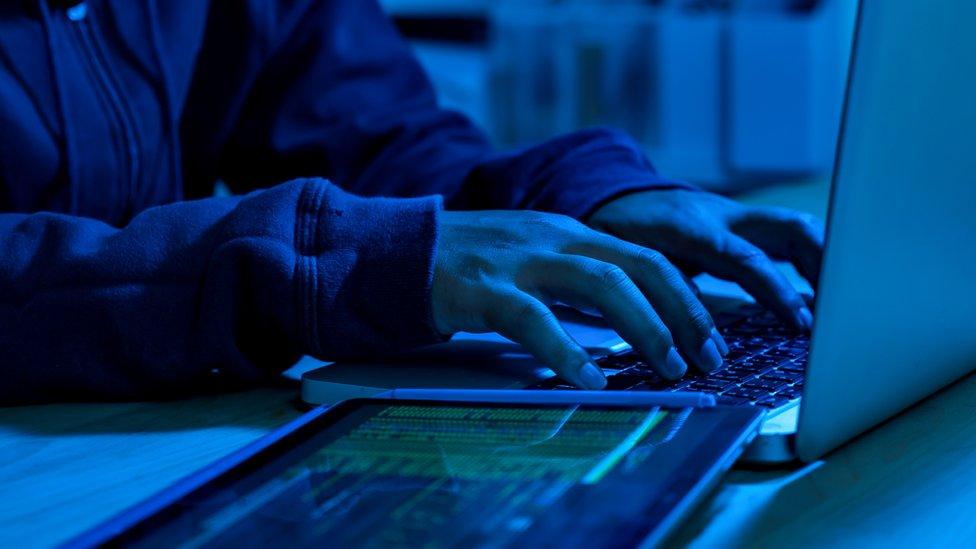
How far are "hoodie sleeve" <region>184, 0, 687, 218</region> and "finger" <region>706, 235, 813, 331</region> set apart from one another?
32 centimetres

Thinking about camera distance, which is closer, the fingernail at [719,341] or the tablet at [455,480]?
the tablet at [455,480]

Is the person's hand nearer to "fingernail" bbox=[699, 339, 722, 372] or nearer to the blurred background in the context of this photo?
"fingernail" bbox=[699, 339, 722, 372]

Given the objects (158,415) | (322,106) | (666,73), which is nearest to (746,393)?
(158,415)

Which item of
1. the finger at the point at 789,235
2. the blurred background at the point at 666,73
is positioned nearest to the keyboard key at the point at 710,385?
the finger at the point at 789,235

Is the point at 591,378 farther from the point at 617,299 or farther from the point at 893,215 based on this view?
the point at 893,215

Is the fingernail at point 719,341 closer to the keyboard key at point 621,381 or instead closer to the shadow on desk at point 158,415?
the keyboard key at point 621,381

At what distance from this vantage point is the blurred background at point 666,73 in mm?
2135

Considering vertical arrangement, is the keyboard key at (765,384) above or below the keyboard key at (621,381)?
above

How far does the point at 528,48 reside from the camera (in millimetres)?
2383

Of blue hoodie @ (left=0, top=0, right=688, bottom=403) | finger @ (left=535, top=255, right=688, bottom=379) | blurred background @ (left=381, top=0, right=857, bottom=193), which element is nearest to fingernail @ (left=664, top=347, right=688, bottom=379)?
finger @ (left=535, top=255, right=688, bottom=379)

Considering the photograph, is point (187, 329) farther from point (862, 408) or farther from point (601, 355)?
point (862, 408)

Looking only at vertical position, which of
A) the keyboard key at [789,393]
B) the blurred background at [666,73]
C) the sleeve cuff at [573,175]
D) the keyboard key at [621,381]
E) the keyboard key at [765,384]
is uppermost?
the sleeve cuff at [573,175]

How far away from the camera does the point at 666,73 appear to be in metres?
2.25

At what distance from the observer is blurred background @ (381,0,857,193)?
7.00ft
